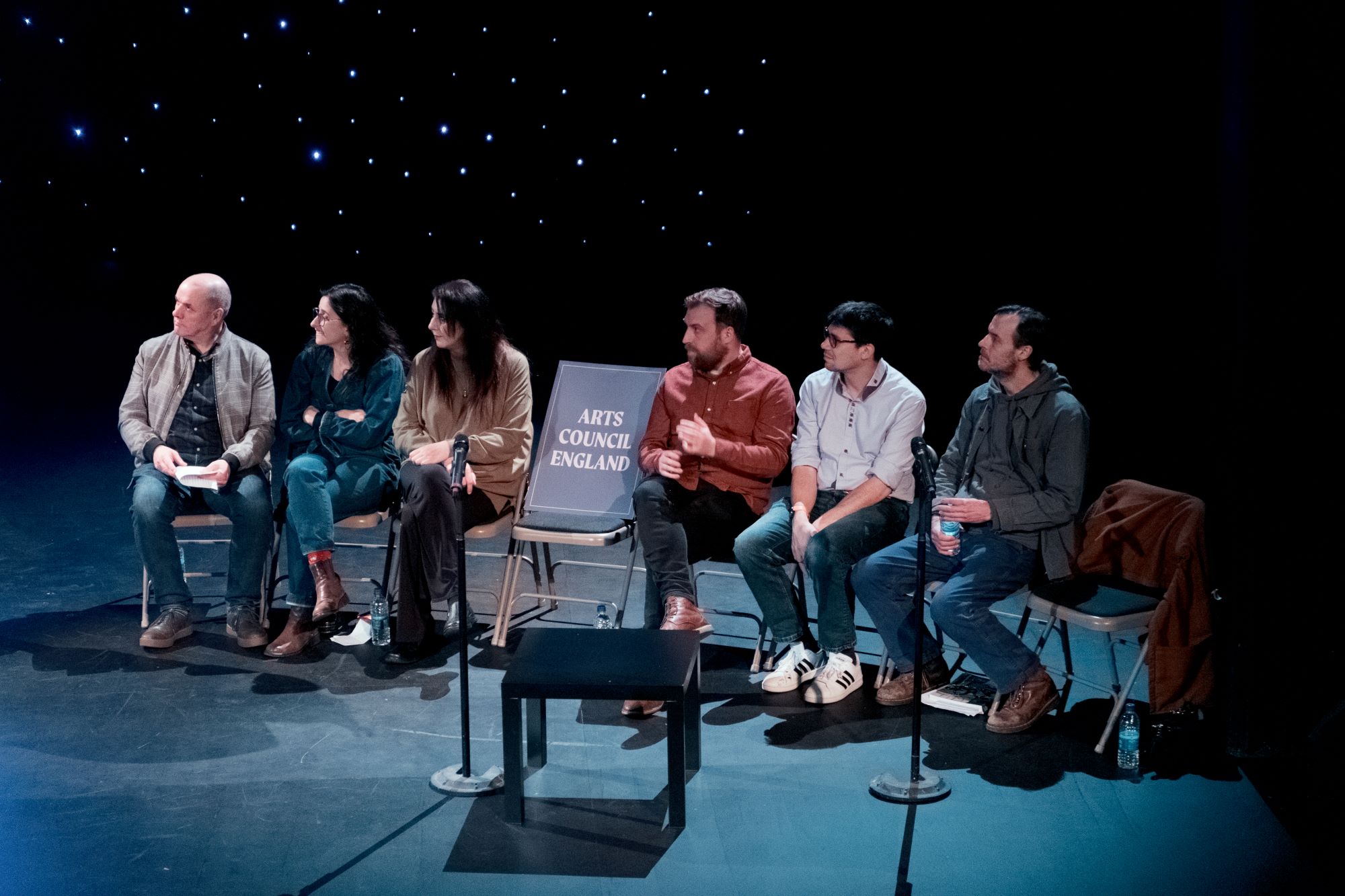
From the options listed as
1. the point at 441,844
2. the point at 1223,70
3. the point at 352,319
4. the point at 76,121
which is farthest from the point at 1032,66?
the point at 76,121

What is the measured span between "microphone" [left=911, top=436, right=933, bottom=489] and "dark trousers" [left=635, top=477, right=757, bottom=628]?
104 cm

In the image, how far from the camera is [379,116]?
21.2 feet

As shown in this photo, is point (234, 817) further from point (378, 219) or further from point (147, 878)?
point (378, 219)

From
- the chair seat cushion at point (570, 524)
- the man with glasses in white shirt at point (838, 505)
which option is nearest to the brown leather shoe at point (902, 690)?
the man with glasses in white shirt at point (838, 505)

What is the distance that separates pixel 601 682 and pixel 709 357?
1640 millimetres

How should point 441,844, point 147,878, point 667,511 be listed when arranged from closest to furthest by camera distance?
point 147,878 < point 441,844 < point 667,511

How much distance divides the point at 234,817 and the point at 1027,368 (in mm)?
2654

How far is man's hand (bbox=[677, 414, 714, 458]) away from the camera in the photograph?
423 cm

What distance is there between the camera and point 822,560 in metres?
4.04

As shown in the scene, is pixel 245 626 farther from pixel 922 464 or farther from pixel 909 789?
pixel 922 464

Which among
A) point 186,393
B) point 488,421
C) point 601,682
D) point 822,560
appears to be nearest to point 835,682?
point 822,560

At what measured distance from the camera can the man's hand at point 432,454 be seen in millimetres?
4516

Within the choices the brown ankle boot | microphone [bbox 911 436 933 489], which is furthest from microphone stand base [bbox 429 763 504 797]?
microphone [bbox 911 436 933 489]

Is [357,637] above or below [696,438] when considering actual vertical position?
below
